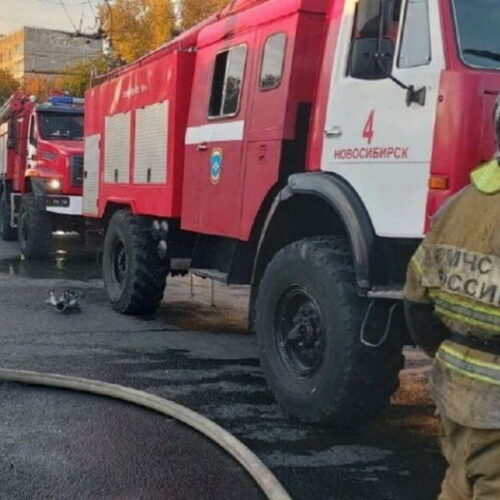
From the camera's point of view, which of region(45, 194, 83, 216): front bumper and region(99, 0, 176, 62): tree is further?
region(99, 0, 176, 62): tree

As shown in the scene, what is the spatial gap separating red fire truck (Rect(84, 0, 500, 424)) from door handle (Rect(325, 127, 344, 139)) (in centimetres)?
1

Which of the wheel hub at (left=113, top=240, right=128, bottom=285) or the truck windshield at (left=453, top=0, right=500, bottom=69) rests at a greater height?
the truck windshield at (left=453, top=0, right=500, bottom=69)

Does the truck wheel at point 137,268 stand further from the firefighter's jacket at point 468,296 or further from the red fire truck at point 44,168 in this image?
the firefighter's jacket at point 468,296

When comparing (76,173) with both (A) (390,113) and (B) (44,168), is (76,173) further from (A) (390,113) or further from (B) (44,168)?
(A) (390,113)

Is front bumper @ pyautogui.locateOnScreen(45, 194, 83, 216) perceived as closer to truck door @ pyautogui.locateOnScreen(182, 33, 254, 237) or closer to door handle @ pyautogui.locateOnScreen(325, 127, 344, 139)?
truck door @ pyautogui.locateOnScreen(182, 33, 254, 237)

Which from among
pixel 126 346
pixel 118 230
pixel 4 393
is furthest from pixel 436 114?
pixel 118 230

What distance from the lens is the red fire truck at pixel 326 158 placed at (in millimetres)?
4672

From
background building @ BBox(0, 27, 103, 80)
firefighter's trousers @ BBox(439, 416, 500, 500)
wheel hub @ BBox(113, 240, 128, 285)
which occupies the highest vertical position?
background building @ BBox(0, 27, 103, 80)

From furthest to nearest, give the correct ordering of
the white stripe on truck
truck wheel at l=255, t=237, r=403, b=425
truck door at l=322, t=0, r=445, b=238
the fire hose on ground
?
the white stripe on truck → truck wheel at l=255, t=237, r=403, b=425 → truck door at l=322, t=0, r=445, b=238 → the fire hose on ground

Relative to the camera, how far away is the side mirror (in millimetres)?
4836

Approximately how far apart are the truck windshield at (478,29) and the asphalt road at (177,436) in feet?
7.17

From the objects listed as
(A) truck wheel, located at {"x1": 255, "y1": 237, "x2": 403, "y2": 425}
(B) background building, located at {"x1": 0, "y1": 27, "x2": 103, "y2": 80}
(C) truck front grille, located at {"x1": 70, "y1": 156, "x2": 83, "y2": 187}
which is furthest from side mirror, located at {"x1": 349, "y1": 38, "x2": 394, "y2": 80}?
(B) background building, located at {"x1": 0, "y1": 27, "x2": 103, "y2": 80}

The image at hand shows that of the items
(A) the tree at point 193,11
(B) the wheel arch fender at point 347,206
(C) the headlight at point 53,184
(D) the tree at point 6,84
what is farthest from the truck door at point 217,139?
(D) the tree at point 6,84

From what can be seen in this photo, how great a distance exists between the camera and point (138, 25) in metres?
35.2
